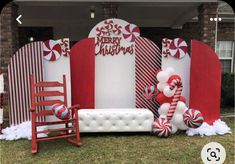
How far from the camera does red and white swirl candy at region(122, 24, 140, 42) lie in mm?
5066

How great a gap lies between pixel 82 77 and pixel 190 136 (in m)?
2.33

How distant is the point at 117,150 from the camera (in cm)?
379

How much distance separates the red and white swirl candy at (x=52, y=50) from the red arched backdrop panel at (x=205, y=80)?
103 inches

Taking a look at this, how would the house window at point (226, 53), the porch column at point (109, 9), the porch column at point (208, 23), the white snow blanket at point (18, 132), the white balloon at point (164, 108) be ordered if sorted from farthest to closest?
the house window at point (226, 53), the porch column at point (208, 23), the porch column at point (109, 9), the white balloon at point (164, 108), the white snow blanket at point (18, 132)

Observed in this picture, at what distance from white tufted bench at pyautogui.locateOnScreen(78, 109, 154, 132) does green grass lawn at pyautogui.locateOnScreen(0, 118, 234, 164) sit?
0.50ft

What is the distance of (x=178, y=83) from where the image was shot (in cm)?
457

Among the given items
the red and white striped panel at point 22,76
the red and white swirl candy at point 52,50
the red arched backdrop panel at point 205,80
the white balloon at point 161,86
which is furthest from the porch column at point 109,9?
the white balloon at point 161,86

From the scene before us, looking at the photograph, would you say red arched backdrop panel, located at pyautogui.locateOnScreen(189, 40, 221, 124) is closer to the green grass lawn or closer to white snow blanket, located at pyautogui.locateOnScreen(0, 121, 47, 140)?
the green grass lawn

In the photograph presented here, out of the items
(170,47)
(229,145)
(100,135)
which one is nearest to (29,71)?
(100,135)

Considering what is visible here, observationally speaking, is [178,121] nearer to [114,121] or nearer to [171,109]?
[171,109]

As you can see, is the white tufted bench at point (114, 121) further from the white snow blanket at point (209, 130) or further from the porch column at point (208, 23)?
the porch column at point (208, 23)

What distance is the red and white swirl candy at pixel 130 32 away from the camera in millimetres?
5066

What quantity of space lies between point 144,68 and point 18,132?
2.67m

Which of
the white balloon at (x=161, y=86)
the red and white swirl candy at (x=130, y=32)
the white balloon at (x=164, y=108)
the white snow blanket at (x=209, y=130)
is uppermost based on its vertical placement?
the red and white swirl candy at (x=130, y=32)
